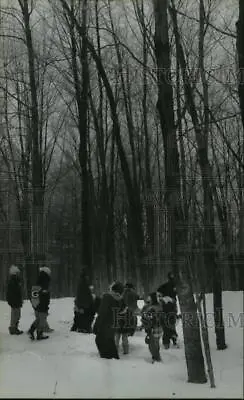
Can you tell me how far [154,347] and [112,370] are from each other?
1.67 feet

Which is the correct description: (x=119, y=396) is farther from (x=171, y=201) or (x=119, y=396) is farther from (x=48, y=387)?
(x=171, y=201)

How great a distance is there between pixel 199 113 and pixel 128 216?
1490mm

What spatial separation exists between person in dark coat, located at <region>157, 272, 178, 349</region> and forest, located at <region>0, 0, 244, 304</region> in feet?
0.37

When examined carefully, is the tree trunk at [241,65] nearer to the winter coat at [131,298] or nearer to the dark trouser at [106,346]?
the winter coat at [131,298]

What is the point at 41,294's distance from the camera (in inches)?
240

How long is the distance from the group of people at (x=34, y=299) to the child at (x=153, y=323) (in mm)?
1333

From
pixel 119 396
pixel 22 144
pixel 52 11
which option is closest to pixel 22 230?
pixel 22 144

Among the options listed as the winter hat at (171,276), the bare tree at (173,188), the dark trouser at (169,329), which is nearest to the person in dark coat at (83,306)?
the dark trouser at (169,329)

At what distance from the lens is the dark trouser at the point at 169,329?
5301mm

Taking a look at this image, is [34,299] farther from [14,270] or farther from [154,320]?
[154,320]

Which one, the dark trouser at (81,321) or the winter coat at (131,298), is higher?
the winter coat at (131,298)

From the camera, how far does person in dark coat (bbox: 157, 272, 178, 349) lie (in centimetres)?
532

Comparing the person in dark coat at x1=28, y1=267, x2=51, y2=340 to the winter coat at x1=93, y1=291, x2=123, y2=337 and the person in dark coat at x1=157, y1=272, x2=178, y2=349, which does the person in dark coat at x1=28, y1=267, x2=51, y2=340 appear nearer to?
the winter coat at x1=93, y1=291, x2=123, y2=337

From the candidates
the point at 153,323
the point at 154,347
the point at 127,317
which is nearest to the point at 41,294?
the point at 127,317
